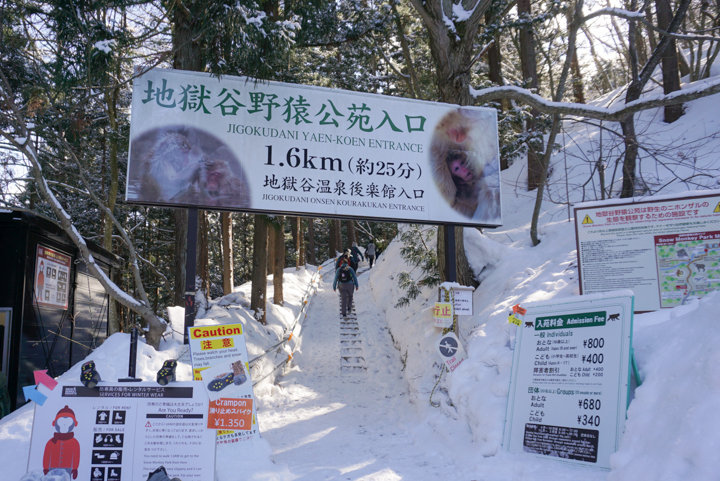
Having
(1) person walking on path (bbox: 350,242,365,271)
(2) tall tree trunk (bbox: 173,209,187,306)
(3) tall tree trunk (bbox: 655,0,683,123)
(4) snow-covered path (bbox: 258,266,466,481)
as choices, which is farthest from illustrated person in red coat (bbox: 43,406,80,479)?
(3) tall tree trunk (bbox: 655,0,683,123)

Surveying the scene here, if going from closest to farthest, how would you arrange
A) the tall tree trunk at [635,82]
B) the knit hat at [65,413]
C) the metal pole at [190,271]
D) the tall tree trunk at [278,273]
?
the knit hat at [65,413] → the metal pole at [190,271] → the tall tree trunk at [635,82] → the tall tree trunk at [278,273]

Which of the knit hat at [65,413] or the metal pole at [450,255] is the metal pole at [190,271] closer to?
the knit hat at [65,413]

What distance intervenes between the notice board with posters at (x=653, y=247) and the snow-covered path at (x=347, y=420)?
3590 mm

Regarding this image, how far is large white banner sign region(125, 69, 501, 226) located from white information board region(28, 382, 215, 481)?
3991 millimetres

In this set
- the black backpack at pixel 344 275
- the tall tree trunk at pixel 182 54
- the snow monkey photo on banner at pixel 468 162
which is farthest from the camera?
the black backpack at pixel 344 275

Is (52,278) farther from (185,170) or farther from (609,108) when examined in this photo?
(609,108)

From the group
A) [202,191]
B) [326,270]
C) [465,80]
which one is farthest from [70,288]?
[326,270]

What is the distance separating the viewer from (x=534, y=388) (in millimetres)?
6242

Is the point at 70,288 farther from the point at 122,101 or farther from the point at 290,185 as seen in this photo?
the point at 122,101

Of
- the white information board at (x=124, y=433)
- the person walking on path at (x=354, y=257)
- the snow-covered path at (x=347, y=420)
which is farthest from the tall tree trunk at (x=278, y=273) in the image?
the white information board at (x=124, y=433)

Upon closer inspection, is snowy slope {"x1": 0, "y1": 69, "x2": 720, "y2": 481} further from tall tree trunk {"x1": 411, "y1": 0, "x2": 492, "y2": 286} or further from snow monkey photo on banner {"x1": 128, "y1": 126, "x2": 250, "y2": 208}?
snow monkey photo on banner {"x1": 128, "y1": 126, "x2": 250, "y2": 208}

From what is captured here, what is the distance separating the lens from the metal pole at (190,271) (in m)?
8.12

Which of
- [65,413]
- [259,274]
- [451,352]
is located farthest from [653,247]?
[259,274]

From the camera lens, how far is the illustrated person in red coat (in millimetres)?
5164
